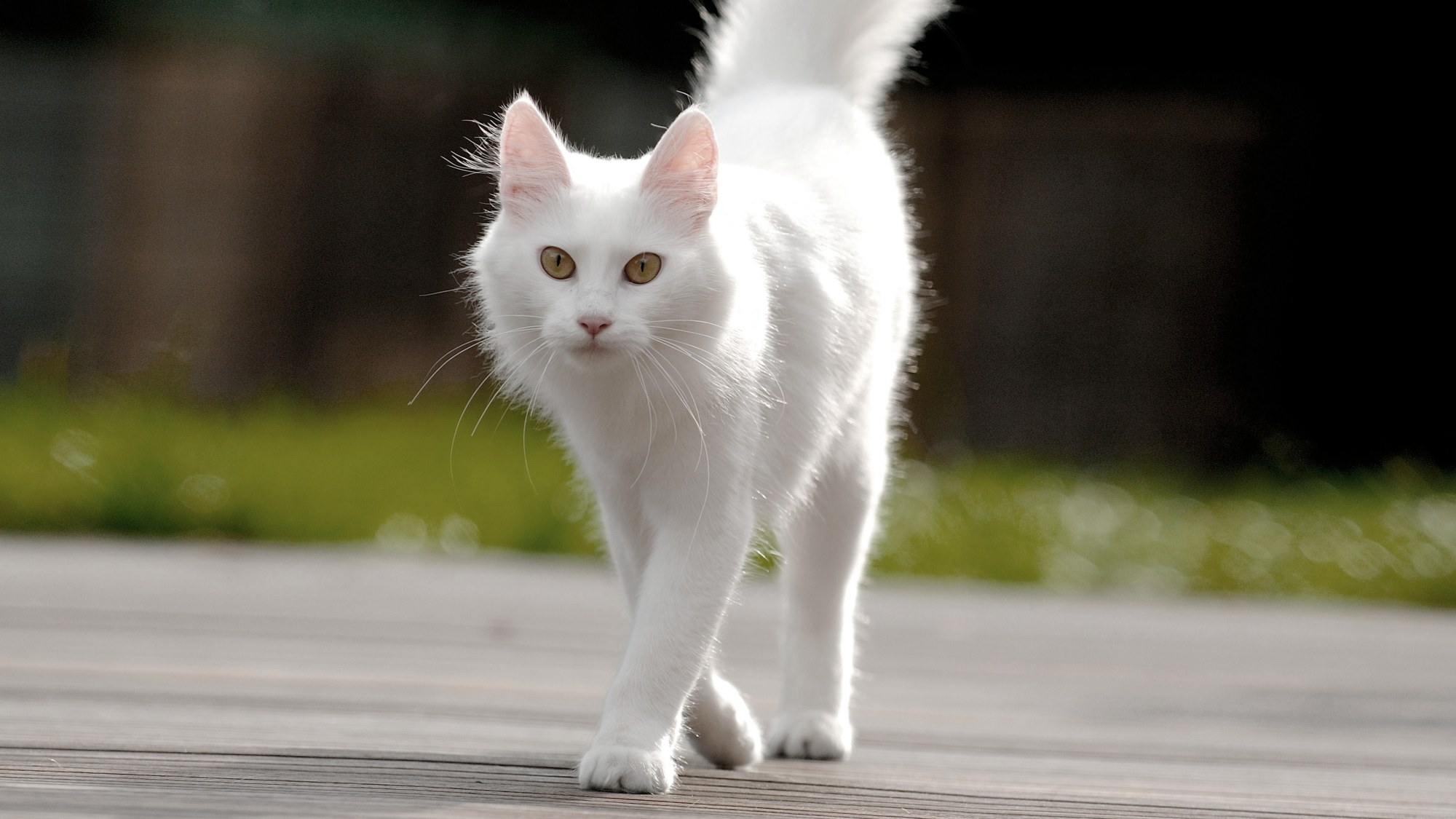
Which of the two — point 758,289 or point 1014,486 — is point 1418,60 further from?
point 758,289

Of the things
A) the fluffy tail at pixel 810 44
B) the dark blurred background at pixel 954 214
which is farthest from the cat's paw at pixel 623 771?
the dark blurred background at pixel 954 214

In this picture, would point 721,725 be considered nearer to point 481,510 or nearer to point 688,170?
point 688,170

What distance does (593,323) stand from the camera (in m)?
1.49

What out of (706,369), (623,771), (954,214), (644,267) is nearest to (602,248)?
(644,267)

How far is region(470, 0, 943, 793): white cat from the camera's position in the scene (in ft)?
5.03

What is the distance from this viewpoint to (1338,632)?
11.0 feet

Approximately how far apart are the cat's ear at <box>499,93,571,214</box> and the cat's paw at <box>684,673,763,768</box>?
2.02 feet

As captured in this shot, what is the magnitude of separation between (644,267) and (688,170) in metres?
0.13

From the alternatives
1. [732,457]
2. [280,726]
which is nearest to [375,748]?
[280,726]

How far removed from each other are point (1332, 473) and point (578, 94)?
12.9 ft

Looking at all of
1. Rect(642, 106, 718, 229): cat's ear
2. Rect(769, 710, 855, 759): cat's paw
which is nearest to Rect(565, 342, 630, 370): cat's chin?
Rect(642, 106, 718, 229): cat's ear

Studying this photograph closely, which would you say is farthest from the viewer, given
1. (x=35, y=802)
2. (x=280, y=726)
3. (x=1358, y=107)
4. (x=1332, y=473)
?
(x=1358, y=107)

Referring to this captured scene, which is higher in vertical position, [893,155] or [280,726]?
[893,155]

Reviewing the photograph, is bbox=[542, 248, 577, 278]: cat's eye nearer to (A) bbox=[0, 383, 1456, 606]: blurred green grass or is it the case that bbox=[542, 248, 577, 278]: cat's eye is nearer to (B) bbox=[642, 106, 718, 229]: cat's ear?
(B) bbox=[642, 106, 718, 229]: cat's ear
